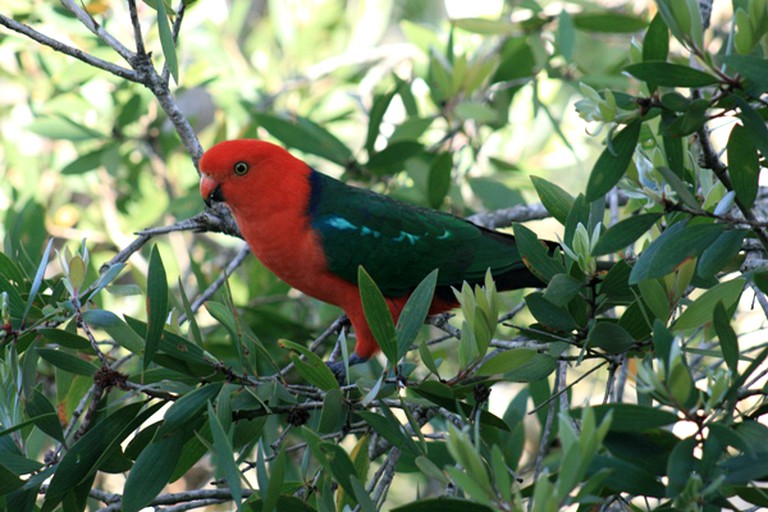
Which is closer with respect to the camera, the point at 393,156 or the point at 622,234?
the point at 622,234

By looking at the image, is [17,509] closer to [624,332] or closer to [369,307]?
[369,307]

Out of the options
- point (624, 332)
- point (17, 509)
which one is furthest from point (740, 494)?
point (17, 509)

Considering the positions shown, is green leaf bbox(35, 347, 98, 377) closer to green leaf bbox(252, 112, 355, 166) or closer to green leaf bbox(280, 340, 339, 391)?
green leaf bbox(280, 340, 339, 391)

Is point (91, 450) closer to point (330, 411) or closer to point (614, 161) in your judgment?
point (330, 411)

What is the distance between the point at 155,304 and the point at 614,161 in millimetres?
1123

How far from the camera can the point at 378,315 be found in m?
1.92

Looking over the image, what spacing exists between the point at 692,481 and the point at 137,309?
372cm

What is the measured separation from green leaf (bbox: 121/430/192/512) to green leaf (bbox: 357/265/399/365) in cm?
58

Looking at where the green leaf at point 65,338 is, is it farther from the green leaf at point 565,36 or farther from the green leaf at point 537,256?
the green leaf at point 565,36

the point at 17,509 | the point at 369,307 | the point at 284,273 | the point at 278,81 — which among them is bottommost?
the point at 17,509

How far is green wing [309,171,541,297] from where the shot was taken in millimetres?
3465

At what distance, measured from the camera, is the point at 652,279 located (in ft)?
6.21

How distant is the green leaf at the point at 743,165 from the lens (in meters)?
1.75

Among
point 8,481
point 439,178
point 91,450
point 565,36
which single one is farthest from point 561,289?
point 439,178
